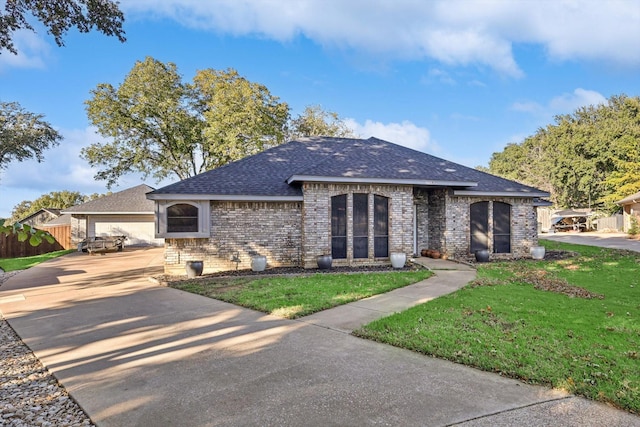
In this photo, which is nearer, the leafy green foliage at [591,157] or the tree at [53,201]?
the leafy green foliage at [591,157]

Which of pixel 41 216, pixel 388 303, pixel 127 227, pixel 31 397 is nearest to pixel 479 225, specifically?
pixel 388 303

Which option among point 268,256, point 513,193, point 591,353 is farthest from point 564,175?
point 591,353

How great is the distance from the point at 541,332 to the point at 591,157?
46604 millimetres

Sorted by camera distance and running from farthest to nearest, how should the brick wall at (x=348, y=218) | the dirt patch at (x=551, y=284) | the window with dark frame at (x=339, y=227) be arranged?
1. the window with dark frame at (x=339, y=227)
2. the brick wall at (x=348, y=218)
3. the dirt patch at (x=551, y=284)

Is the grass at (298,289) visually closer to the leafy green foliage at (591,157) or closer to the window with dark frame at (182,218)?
the window with dark frame at (182,218)

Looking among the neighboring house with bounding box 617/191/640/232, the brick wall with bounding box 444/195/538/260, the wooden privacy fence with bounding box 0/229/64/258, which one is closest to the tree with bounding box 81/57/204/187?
the wooden privacy fence with bounding box 0/229/64/258

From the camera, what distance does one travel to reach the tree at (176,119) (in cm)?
2583

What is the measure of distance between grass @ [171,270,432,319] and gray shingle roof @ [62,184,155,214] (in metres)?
18.7

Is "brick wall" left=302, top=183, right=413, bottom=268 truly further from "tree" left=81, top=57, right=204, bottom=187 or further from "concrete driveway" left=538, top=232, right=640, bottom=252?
"tree" left=81, top=57, right=204, bottom=187

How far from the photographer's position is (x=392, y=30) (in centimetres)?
1416

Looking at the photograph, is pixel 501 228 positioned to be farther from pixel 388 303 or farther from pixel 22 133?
pixel 22 133

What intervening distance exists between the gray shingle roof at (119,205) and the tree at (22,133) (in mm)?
4125

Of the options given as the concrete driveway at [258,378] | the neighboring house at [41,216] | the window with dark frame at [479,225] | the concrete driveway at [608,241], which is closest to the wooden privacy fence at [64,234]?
the neighboring house at [41,216]

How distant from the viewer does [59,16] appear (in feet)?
20.1
